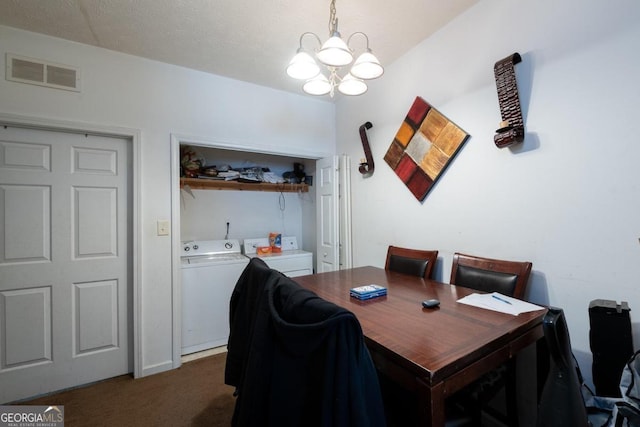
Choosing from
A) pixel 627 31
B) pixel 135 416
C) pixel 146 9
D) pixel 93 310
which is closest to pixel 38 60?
pixel 146 9

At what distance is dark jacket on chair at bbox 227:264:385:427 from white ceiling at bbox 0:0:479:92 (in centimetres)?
181

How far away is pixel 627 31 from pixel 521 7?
1.79ft

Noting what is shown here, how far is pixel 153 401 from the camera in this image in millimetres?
1884

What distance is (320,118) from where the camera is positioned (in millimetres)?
3125

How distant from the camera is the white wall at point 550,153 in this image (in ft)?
3.99

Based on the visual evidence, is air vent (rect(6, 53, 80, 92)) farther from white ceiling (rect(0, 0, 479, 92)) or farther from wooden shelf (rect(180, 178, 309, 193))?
wooden shelf (rect(180, 178, 309, 193))

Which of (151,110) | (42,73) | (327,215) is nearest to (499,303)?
(327,215)

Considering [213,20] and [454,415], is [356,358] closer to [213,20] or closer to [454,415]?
[454,415]

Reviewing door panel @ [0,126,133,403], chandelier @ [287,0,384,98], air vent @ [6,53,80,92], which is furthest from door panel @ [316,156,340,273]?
air vent @ [6,53,80,92]

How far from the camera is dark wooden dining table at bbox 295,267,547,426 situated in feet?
2.60

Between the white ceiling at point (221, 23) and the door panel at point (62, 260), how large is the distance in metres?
0.73

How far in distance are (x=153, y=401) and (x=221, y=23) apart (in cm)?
268

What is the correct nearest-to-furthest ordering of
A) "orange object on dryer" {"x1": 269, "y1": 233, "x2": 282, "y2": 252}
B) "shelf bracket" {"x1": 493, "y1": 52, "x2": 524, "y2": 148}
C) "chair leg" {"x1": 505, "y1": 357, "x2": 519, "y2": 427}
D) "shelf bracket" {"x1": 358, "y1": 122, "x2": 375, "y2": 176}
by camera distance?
1. "chair leg" {"x1": 505, "y1": 357, "x2": 519, "y2": 427}
2. "shelf bracket" {"x1": 493, "y1": 52, "x2": 524, "y2": 148}
3. "shelf bracket" {"x1": 358, "y1": 122, "x2": 375, "y2": 176}
4. "orange object on dryer" {"x1": 269, "y1": 233, "x2": 282, "y2": 252}

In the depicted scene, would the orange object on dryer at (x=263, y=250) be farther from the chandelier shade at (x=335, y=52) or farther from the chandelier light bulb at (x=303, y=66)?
the chandelier shade at (x=335, y=52)
